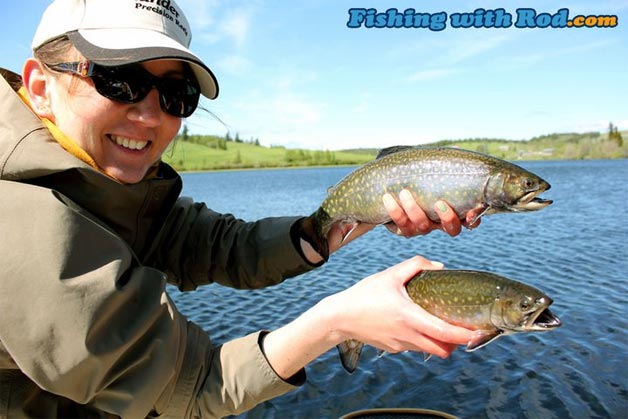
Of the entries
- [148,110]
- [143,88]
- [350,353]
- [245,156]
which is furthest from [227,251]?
[245,156]

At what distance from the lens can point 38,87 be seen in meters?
2.78

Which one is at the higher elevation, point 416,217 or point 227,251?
point 416,217

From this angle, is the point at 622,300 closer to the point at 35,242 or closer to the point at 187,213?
the point at 187,213

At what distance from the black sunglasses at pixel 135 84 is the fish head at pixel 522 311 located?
2109mm

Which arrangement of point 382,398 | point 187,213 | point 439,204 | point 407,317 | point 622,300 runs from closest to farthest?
point 407,317 → point 439,204 → point 187,213 → point 382,398 → point 622,300

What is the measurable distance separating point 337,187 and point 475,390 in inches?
198

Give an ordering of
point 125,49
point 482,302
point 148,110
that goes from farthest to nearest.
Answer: point 482,302
point 148,110
point 125,49

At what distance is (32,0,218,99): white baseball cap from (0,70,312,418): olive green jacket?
0.40m

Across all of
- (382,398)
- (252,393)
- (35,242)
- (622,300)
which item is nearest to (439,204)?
(252,393)

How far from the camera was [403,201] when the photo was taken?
3422mm

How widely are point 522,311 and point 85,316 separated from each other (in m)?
2.25

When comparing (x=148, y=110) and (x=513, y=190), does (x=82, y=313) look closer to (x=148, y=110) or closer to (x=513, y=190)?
(x=148, y=110)

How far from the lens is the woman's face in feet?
8.69

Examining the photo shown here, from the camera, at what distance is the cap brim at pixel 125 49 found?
101 inches
